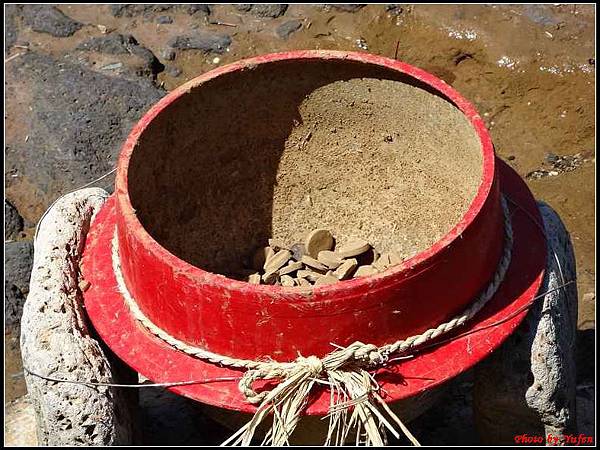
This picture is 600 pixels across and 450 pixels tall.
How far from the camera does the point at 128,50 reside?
16.1 ft

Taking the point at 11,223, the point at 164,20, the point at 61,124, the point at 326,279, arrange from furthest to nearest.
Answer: the point at 164,20, the point at 61,124, the point at 11,223, the point at 326,279

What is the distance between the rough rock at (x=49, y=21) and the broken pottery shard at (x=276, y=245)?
231cm

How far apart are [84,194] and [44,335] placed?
1.96 feet

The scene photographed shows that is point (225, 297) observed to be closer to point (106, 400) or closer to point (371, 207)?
point (106, 400)

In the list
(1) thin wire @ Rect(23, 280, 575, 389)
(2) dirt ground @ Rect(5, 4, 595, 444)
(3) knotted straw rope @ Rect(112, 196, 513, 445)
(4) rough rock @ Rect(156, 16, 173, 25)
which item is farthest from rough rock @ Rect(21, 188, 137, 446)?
(4) rough rock @ Rect(156, 16, 173, 25)

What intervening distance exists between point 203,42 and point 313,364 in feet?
10.5

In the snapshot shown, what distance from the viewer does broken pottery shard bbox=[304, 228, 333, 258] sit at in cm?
328

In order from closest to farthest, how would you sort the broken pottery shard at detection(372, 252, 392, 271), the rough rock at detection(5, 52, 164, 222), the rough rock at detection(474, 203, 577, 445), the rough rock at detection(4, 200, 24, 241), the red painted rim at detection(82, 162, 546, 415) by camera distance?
the red painted rim at detection(82, 162, 546, 415)
the rough rock at detection(474, 203, 577, 445)
the broken pottery shard at detection(372, 252, 392, 271)
the rough rock at detection(4, 200, 24, 241)
the rough rock at detection(5, 52, 164, 222)

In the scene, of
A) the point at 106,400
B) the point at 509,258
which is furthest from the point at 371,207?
the point at 106,400

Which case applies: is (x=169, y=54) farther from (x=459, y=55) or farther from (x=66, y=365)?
(x=66, y=365)

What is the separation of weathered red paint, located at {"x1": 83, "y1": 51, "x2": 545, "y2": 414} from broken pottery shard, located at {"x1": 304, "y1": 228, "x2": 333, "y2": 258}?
845mm

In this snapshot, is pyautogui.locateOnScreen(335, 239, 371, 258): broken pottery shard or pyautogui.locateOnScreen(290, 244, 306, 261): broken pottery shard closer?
pyautogui.locateOnScreen(335, 239, 371, 258): broken pottery shard

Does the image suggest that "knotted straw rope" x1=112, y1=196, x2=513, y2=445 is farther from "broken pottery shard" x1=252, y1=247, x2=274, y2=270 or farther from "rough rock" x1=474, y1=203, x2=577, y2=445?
"broken pottery shard" x1=252, y1=247, x2=274, y2=270

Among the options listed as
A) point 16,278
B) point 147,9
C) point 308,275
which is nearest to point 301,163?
point 308,275
